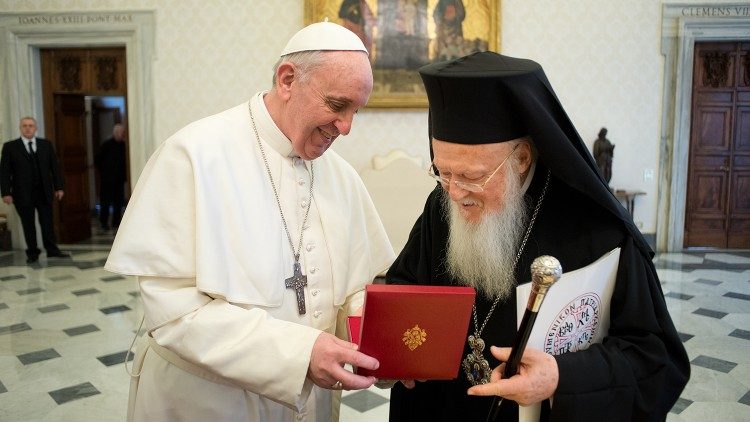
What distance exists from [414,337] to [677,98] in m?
8.51

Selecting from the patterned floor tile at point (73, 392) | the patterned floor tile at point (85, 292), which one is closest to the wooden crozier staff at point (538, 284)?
the patterned floor tile at point (73, 392)

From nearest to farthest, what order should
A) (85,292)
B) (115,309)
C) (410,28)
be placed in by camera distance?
(115,309), (85,292), (410,28)

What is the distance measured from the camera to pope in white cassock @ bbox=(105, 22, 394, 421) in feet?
5.67

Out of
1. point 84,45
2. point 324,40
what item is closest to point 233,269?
point 324,40

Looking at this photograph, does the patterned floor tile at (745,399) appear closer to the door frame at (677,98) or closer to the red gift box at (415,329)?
Result: the red gift box at (415,329)

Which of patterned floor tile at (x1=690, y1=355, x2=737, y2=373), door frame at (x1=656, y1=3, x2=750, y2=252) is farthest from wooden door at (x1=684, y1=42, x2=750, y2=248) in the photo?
patterned floor tile at (x1=690, y1=355, x2=737, y2=373)

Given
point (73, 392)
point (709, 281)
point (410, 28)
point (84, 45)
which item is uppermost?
point (410, 28)

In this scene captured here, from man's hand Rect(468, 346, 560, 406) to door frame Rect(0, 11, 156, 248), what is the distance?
844 cm

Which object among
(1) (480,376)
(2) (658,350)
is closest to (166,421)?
(1) (480,376)

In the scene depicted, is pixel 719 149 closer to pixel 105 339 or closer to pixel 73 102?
pixel 105 339

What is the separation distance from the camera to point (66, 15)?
354 inches

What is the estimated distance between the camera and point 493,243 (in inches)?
67.7

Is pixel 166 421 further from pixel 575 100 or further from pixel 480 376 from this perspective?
pixel 575 100

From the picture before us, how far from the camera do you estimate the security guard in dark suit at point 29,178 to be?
8.40m
